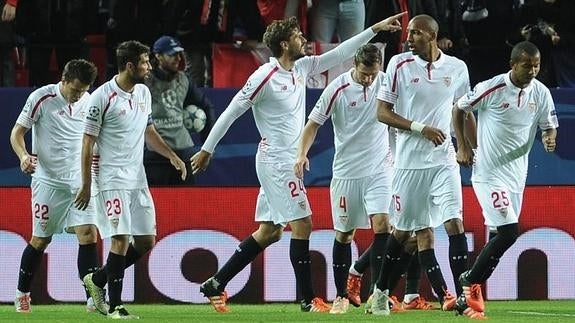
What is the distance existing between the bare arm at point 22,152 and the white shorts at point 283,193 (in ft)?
6.16

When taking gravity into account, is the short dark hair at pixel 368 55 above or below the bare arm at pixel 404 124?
above

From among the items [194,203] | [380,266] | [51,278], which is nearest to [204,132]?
[194,203]

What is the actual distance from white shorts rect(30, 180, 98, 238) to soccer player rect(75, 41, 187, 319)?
1.09 metres

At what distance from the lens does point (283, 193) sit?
12.8m

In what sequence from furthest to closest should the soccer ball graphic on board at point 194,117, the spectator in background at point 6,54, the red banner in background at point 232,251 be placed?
1. the spectator in background at point 6,54
2. the soccer ball graphic on board at point 194,117
3. the red banner in background at point 232,251

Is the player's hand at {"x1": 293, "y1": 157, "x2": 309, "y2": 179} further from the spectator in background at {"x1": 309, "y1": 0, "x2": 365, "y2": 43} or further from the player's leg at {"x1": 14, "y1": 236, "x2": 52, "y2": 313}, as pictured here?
the spectator in background at {"x1": 309, "y1": 0, "x2": 365, "y2": 43}

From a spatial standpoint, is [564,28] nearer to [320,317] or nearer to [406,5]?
[406,5]

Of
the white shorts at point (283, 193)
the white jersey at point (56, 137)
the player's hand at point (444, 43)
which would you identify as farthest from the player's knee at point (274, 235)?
the player's hand at point (444, 43)

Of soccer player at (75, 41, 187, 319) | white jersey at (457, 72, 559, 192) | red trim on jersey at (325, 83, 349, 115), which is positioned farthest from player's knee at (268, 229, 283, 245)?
white jersey at (457, 72, 559, 192)

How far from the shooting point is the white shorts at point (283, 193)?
12789mm

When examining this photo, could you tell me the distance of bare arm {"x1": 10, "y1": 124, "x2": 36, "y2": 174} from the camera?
42.4 ft

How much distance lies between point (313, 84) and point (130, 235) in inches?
190

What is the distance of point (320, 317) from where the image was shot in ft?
39.4

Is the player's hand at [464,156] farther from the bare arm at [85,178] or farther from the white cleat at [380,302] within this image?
the bare arm at [85,178]
